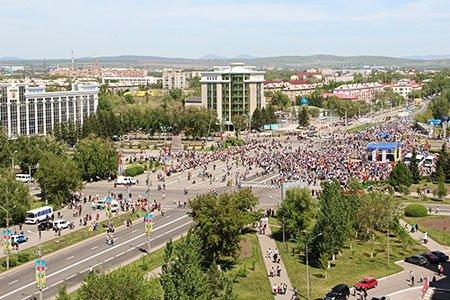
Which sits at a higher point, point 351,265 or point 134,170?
point 134,170

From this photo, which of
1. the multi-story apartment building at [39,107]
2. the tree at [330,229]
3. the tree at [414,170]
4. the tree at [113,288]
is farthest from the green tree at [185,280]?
the multi-story apartment building at [39,107]

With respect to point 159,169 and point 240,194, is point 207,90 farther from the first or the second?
point 240,194

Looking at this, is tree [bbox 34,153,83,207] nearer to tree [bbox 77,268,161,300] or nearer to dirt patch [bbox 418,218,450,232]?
dirt patch [bbox 418,218,450,232]

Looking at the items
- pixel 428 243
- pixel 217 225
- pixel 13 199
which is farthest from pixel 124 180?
pixel 428 243

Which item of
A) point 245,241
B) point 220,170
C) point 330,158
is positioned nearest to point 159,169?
point 220,170

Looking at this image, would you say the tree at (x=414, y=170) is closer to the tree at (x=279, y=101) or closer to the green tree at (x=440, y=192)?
the green tree at (x=440, y=192)

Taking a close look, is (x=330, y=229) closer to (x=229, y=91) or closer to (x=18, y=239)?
(x=18, y=239)
